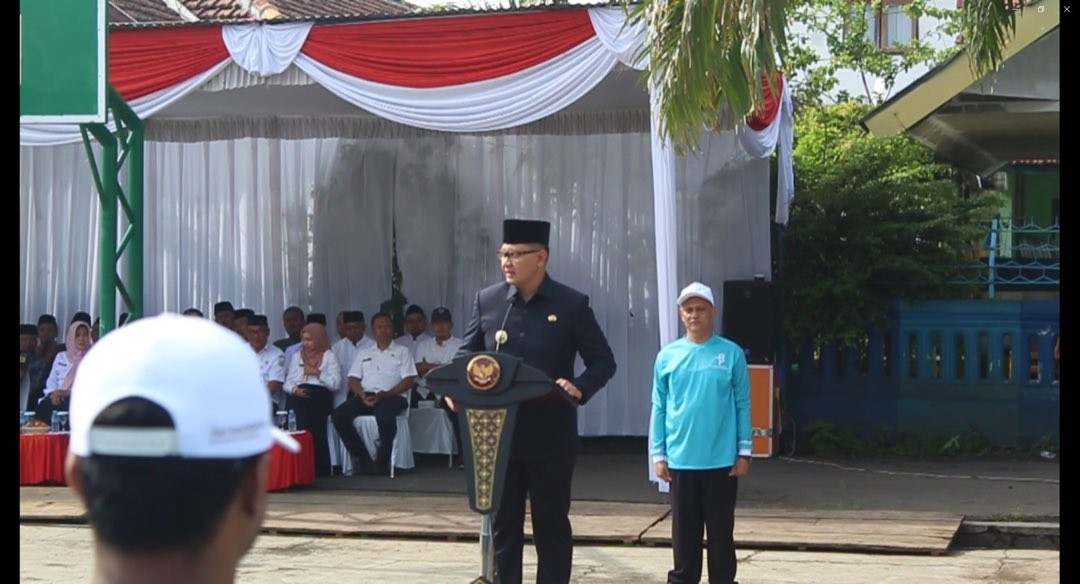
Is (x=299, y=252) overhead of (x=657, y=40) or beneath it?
beneath

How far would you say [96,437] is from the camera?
184cm

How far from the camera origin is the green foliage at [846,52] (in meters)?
23.0

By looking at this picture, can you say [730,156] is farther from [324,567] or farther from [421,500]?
[324,567]

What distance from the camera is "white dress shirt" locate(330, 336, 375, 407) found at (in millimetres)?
13328

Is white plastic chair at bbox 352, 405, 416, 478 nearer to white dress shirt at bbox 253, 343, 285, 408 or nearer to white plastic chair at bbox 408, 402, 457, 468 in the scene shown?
white plastic chair at bbox 408, 402, 457, 468

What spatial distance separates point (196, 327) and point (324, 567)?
741cm

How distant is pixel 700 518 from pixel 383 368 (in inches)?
246

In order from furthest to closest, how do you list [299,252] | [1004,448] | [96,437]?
[299,252] → [1004,448] → [96,437]

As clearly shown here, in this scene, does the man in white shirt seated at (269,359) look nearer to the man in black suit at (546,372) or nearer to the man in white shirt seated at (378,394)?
the man in white shirt seated at (378,394)

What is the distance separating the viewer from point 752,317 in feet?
43.8

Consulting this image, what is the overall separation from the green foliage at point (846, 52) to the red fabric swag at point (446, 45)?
11.6m

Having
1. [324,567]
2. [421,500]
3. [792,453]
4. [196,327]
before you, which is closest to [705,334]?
[324,567]

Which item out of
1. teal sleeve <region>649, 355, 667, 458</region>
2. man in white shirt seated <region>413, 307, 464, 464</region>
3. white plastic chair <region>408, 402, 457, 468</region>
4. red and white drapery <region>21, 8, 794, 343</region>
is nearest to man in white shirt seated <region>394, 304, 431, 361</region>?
man in white shirt seated <region>413, 307, 464, 464</region>

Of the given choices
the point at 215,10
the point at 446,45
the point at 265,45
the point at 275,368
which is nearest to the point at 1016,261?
the point at 446,45
